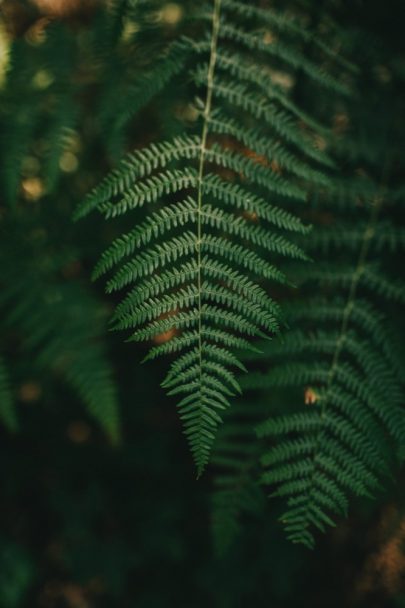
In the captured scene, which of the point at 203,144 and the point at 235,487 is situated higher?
the point at 203,144

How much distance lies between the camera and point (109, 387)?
5.91 feet

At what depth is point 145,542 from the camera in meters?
2.53

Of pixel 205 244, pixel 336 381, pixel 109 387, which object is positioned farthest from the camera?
pixel 109 387

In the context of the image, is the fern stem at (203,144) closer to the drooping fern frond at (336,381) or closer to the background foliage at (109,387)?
the background foliage at (109,387)

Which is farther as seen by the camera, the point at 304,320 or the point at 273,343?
the point at 304,320

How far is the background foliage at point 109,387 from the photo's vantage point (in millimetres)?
1795

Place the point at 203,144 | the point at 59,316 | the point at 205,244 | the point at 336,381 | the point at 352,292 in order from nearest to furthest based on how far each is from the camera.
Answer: the point at 205,244 < the point at 203,144 < the point at 336,381 < the point at 352,292 < the point at 59,316

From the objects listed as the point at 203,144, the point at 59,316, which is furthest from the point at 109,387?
the point at 203,144

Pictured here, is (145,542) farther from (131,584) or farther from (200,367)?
(200,367)

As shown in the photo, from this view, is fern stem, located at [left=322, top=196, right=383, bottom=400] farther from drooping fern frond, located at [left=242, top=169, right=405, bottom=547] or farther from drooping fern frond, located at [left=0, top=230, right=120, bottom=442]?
drooping fern frond, located at [left=0, top=230, right=120, bottom=442]

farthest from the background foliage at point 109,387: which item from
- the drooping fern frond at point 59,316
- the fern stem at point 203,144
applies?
the fern stem at point 203,144

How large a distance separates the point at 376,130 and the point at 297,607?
257 centimetres

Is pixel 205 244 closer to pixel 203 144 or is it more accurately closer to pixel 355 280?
pixel 203 144

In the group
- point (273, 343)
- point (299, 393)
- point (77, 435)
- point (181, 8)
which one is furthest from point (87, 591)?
point (181, 8)
